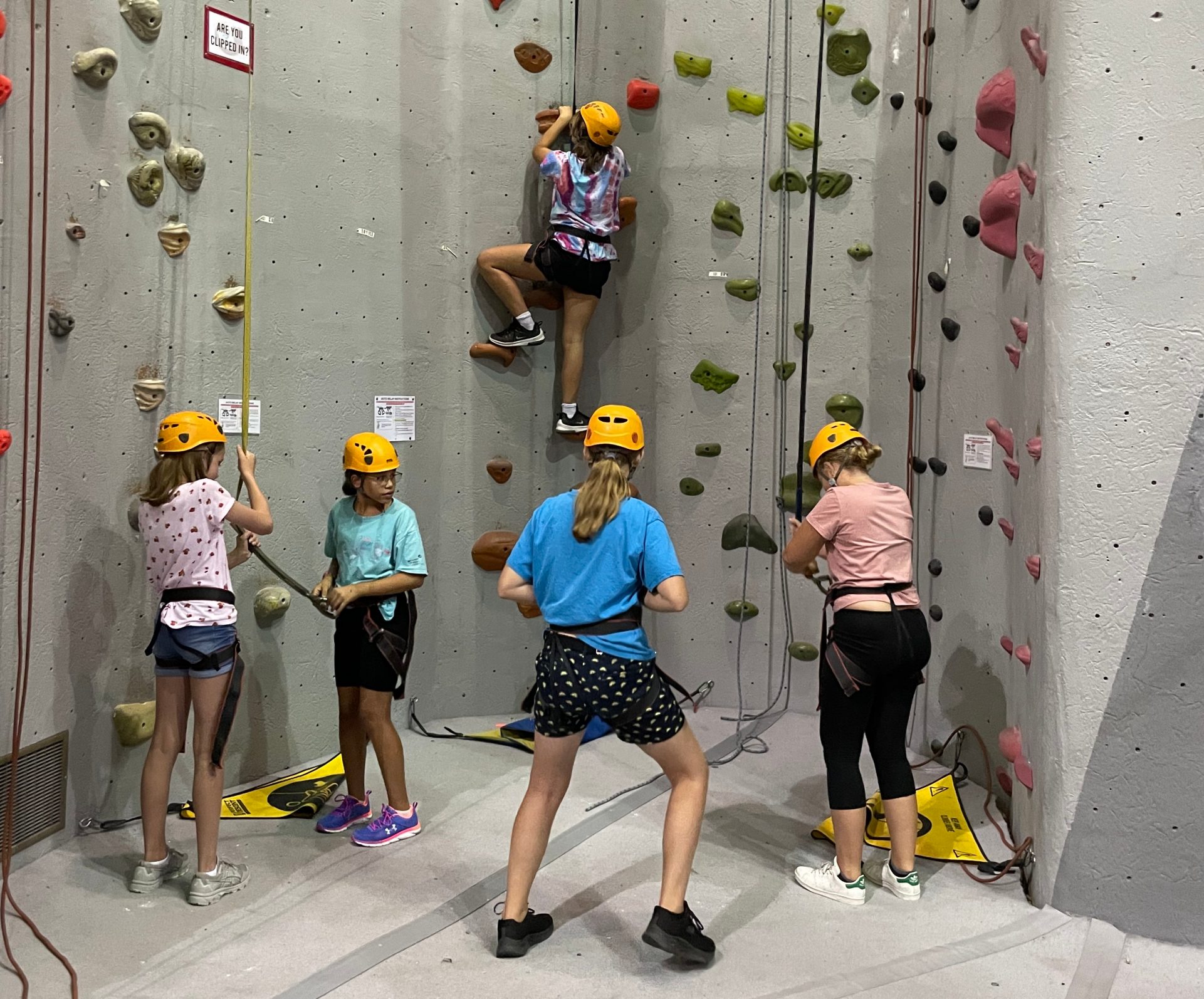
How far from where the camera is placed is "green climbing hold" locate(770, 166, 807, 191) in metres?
4.36

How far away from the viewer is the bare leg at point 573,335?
4391mm

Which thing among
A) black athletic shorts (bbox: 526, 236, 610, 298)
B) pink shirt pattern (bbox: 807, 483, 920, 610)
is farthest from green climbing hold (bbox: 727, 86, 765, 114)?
pink shirt pattern (bbox: 807, 483, 920, 610)

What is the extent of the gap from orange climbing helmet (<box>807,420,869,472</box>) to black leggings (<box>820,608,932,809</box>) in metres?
0.43

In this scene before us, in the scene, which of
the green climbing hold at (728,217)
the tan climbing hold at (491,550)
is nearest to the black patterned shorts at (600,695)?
the tan climbing hold at (491,550)

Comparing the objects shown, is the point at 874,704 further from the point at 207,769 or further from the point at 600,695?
the point at 207,769

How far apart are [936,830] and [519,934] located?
1468 mm

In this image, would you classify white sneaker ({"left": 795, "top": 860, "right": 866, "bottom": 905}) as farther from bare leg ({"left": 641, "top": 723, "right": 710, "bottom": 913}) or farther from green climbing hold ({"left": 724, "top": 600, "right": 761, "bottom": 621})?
green climbing hold ({"left": 724, "top": 600, "right": 761, "bottom": 621})

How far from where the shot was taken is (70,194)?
121 inches

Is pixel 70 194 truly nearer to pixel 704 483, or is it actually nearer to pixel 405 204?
pixel 405 204

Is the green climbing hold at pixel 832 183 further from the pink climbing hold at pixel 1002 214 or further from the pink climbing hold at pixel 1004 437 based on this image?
the pink climbing hold at pixel 1004 437

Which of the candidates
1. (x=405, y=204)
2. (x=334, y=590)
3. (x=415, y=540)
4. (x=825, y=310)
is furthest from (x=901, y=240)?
(x=334, y=590)

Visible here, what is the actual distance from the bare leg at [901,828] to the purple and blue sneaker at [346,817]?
1.59m

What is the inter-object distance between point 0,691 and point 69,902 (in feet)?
1.94

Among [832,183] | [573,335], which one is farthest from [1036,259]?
[573,335]
